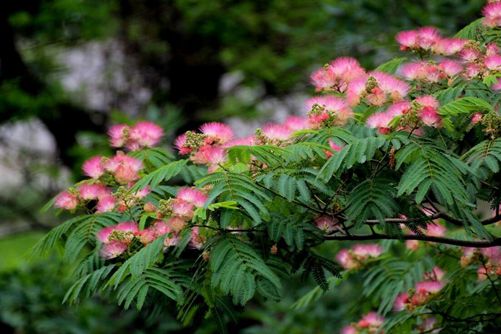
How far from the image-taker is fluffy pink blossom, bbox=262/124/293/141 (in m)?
2.82

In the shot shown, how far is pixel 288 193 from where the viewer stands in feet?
8.27

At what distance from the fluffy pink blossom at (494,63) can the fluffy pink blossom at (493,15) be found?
38cm

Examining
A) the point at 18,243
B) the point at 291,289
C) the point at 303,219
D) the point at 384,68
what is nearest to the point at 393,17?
the point at 291,289

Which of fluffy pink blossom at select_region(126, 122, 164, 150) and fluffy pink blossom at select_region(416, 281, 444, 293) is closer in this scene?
fluffy pink blossom at select_region(126, 122, 164, 150)

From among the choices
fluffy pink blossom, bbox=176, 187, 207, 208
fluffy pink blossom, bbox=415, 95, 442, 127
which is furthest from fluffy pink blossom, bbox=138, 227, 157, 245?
fluffy pink blossom, bbox=415, 95, 442, 127

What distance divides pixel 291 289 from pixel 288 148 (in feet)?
14.8

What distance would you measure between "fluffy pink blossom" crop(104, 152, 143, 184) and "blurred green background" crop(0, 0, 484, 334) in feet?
10.9

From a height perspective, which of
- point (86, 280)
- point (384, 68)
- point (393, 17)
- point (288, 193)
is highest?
point (393, 17)

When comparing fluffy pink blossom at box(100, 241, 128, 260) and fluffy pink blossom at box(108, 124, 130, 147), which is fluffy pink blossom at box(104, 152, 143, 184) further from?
fluffy pink blossom at box(100, 241, 128, 260)

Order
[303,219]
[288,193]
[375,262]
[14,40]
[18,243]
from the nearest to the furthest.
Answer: [288,193] < [303,219] < [375,262] < [14,40] < [18,243]

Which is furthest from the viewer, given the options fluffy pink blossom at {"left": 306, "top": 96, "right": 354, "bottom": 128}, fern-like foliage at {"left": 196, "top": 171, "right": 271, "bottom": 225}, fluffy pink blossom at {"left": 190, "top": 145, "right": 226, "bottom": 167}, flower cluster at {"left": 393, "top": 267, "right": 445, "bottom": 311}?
flower cluster at {"left": 393, "top": 267, "right": 445, "bottom": 311}

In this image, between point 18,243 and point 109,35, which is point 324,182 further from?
point 18,243

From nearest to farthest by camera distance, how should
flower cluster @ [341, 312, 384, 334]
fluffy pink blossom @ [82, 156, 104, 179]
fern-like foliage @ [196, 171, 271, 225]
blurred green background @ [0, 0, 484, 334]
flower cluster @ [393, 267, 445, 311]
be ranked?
fern-like foliage @ [196, 171, 271, 225]
fluffy pink blossom @ [82, 156, 104, 179]
flower cluster @ [393, 267, 445, 311]
flower cluster @ [341, 312, 384, 334]
blurred green background @ [0, 0, 484, 334]

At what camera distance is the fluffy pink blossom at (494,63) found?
2.85 meters
